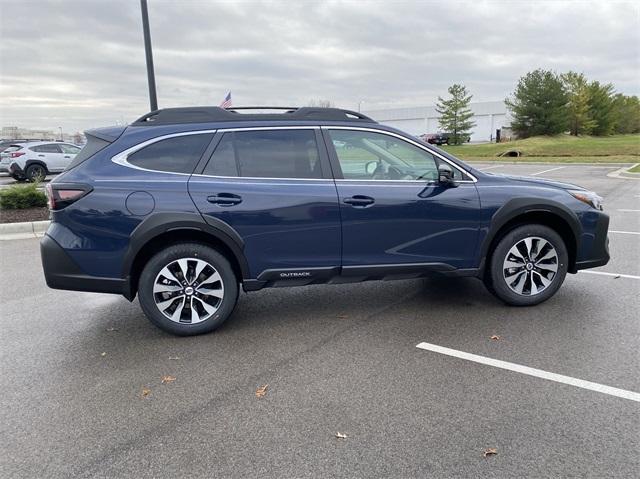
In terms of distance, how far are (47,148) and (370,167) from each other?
1824cm

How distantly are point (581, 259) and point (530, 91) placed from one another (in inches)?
1918

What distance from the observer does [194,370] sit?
3.58 m

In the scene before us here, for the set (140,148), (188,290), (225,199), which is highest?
(140,148)

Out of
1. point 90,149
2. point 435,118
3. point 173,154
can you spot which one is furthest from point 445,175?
point 435,118

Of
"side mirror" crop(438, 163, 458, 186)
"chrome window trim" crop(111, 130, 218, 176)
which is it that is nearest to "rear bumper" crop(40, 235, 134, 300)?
"chrome window trim" crop(111, 130, 218, 176)

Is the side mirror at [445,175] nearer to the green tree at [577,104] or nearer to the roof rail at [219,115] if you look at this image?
the roof rail at [219,115]

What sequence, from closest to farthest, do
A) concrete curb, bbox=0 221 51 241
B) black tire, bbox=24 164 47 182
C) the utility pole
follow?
concrete curb, bbox=0 221 51 241 < the utility pole < black tire, bbox=24 164 47 182

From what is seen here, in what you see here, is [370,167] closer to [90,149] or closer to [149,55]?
[90,149]

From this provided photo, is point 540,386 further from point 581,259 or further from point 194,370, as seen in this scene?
point 194,370

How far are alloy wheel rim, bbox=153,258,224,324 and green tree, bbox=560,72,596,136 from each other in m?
54.6

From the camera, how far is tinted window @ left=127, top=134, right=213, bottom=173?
4.04m

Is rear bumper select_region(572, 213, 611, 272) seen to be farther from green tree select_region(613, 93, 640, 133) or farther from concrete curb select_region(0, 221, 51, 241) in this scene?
green tree select_region(613, 93, 640, 133)

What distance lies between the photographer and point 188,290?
13.5 feet

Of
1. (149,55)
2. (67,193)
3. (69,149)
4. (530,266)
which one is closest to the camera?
(67,193)
